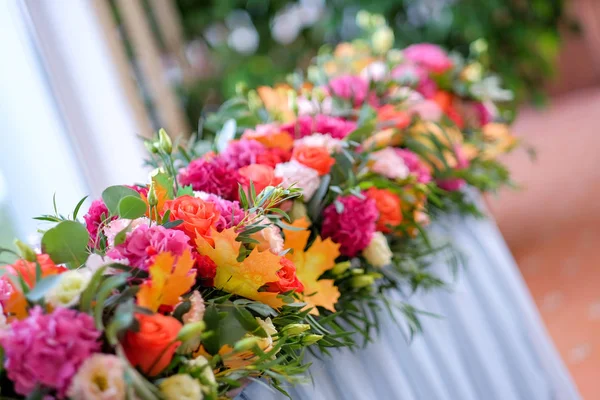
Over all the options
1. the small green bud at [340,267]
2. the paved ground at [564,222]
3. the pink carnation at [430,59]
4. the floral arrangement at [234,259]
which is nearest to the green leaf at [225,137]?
the floral arrangement at [234,259]

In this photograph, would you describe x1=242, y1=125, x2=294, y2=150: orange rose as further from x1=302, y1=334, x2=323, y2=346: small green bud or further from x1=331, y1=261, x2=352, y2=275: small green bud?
x1=302, y1=334, x2=323, y2=346: small green bud

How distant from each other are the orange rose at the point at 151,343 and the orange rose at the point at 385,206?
0.66 metres

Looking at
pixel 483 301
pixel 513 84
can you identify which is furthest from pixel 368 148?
pixel 513 84

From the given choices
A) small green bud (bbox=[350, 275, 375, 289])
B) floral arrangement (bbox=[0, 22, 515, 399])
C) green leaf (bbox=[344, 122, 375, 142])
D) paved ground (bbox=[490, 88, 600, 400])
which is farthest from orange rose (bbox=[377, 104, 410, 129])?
paved ground (bbox=[490, 88, 600, 400])

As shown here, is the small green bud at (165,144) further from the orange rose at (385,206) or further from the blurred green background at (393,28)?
the blurred green background at (393,28)

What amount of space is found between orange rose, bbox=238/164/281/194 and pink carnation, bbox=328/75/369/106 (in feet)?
1.84

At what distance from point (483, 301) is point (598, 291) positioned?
5.36ft

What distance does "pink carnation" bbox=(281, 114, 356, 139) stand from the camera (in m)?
1.43

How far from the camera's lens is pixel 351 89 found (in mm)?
1731

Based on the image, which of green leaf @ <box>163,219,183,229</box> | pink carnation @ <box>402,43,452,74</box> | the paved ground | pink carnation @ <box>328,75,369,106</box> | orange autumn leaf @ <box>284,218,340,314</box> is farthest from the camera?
the paved ground

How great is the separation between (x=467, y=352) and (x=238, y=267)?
88 cm

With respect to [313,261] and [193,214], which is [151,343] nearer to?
[193,214]

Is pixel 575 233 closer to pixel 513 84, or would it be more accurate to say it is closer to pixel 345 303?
pixel 513 84

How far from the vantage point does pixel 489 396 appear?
1651 millimetres
